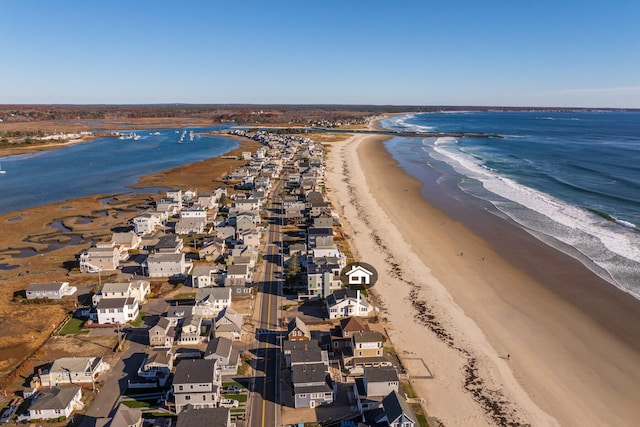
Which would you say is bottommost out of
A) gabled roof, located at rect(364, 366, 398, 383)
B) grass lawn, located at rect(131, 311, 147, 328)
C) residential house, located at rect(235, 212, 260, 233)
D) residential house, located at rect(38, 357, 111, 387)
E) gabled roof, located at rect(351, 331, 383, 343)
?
Answer: grass lawn, located at rect(131, 311, 147, 328)

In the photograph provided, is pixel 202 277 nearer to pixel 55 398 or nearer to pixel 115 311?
pixel 115 311

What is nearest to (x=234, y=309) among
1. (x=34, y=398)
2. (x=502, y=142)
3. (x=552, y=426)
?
(x=34, y=398)

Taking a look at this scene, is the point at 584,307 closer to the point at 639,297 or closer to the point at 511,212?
the point at 639,297

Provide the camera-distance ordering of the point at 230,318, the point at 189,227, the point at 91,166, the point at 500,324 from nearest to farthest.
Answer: the point at 230,318, the point at 500,324, the point at 189,227, the point at 91,166

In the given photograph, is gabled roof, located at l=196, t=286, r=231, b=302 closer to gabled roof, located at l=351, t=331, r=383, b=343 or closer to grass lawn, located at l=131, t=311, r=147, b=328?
grass lawn, located at l=131, t=311, r=147, b=328

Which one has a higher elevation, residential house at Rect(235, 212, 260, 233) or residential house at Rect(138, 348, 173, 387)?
residential house at Rect(235, 212, 260, 233)

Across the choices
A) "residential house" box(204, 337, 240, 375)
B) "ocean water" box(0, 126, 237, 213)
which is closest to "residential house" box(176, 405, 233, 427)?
"residential house" box(204, 337, 240, 375)

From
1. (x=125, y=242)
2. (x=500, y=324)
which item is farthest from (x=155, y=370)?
(x=125, y=242)
